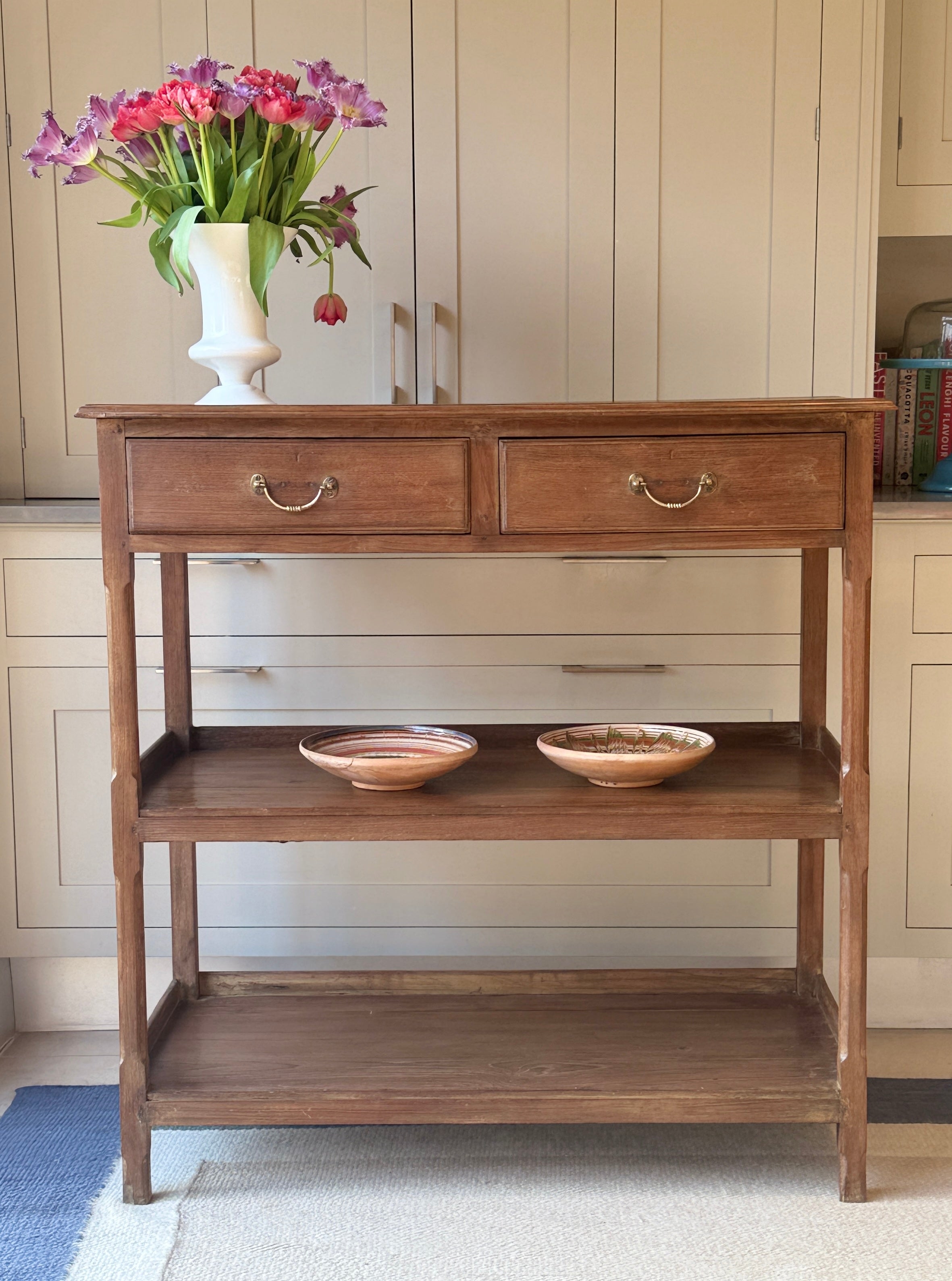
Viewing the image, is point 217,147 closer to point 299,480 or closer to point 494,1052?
point 299,480

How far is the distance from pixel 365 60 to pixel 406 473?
103 centimetres

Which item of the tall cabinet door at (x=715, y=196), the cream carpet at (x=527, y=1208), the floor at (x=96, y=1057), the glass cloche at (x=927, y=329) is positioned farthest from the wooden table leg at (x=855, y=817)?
the glass cloche at (x=927, y=329)

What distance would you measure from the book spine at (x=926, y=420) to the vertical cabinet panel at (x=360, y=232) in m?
1.12

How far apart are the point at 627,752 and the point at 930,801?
675mm

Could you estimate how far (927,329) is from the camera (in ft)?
8.48

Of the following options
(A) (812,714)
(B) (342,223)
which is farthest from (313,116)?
(A) (812,714)

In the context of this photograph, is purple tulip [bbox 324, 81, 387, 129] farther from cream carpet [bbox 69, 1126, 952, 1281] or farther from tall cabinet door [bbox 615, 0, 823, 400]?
cream carpet [bbox 69, 1126, 952, 1281]

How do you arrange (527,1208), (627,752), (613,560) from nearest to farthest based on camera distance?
(527,1208)
(627,752)
(613,560)

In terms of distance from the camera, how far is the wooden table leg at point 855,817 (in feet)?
5.10

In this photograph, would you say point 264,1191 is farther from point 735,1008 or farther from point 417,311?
point 417,311

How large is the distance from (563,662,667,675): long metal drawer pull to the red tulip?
724 millimetres

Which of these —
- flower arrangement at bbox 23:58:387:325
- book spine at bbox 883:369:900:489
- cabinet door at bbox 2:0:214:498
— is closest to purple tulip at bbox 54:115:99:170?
flower arrangement at bbox 23:58:387:325

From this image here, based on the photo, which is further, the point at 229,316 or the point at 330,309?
the point at 330,309

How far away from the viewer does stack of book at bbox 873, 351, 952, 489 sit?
8.28 ft
